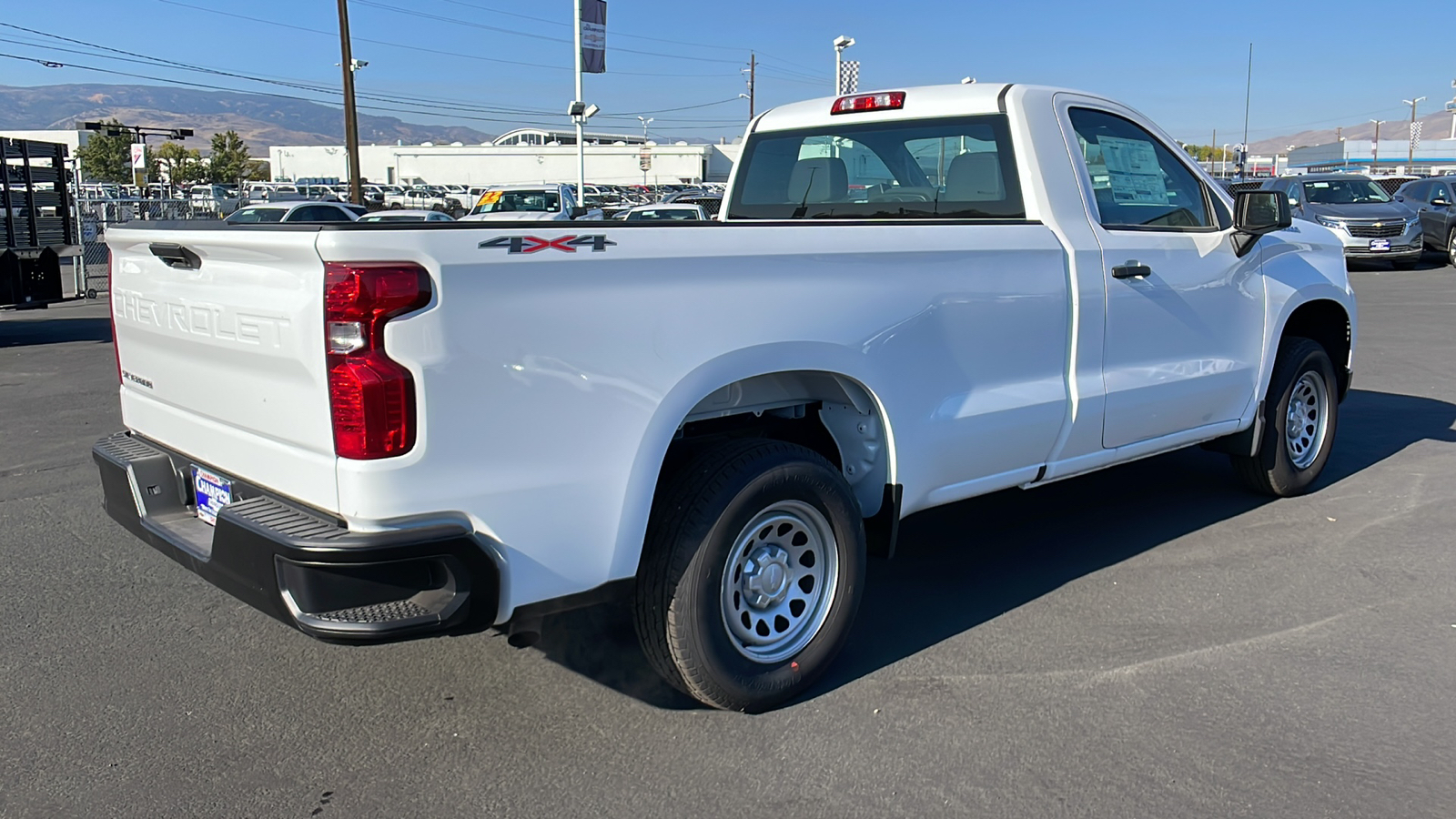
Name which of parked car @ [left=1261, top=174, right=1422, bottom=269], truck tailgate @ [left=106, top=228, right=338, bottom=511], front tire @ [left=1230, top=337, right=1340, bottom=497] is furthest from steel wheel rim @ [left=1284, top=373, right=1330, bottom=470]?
parked car @ [left=1261, top=174, right=1422, bottom=269]

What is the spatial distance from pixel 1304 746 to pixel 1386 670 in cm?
78

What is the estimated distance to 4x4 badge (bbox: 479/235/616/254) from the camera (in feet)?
9.13

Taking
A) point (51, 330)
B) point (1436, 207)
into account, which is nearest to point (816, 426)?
point (51, 330)

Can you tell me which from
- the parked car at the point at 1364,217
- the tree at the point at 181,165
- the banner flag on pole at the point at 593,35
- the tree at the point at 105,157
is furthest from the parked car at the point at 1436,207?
the tree at the point at 105,157

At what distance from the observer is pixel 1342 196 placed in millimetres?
22891

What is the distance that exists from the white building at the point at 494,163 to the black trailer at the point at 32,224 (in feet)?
285

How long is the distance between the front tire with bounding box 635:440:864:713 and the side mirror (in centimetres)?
259

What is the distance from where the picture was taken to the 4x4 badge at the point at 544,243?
278cm

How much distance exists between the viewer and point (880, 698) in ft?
12.1

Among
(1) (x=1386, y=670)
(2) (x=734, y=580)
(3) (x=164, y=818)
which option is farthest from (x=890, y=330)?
(3) (x=164, y=818)

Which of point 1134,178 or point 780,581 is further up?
point 1134,178

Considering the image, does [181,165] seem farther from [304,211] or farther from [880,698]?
[880,698]

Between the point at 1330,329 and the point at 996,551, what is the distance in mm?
2573

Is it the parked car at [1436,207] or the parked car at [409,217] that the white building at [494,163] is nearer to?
the parked car at [1436,207]
